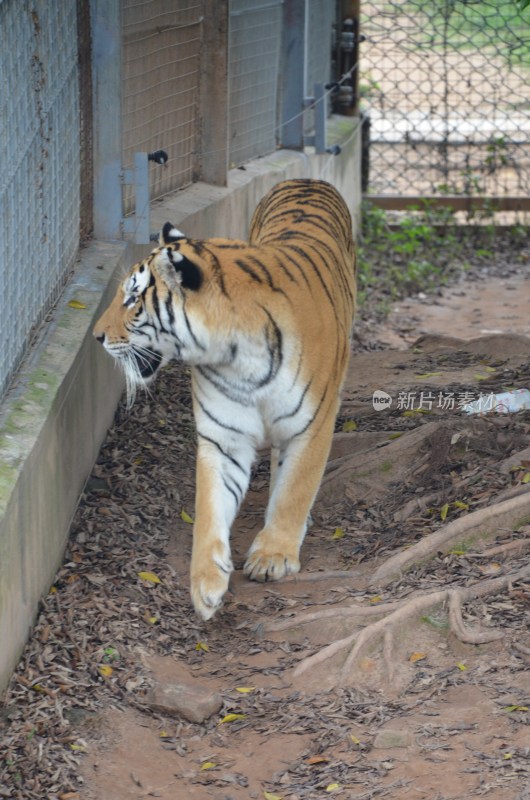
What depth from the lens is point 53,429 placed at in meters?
3.93

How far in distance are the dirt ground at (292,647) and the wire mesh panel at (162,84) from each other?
139cm

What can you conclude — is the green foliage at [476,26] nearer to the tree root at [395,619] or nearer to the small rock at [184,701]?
the tree root at [395,619]

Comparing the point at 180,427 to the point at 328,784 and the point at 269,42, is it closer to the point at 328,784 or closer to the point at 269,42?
the point at 328,784

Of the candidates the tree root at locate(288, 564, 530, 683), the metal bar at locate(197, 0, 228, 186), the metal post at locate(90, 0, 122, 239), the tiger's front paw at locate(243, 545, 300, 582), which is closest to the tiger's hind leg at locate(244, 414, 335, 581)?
the tiger's front paw at locate(243, 545, 300, 582)

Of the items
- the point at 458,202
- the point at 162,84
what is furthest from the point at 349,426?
the point at 458,202

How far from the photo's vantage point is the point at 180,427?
538 cm

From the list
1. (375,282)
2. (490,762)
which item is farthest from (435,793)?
(375,282)

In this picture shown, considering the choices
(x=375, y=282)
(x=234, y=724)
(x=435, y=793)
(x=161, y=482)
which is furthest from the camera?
(x=375, y=282)

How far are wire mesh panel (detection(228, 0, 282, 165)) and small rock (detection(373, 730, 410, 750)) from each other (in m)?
4.82

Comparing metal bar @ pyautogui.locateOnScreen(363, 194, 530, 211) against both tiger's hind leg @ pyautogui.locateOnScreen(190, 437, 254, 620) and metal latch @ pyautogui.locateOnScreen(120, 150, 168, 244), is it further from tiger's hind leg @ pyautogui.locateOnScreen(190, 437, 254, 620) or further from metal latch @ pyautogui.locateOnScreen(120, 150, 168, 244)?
tiger's hind leg @ pyautogui.locateOnScreen(190, 437, 254, 620)

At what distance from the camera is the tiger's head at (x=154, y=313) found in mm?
3982

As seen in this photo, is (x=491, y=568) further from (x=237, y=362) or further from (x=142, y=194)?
(x=142, y=194)

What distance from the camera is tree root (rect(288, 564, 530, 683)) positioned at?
358 centimetres

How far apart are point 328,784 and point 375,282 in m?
Answer: 6.70
